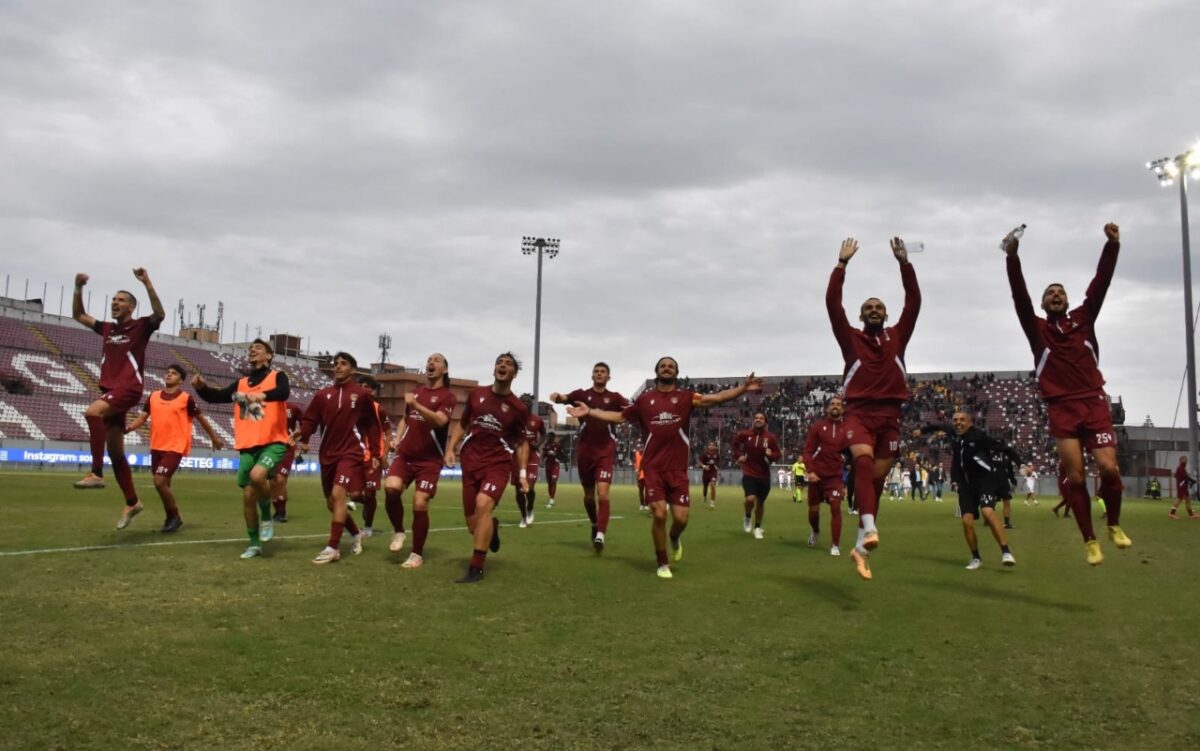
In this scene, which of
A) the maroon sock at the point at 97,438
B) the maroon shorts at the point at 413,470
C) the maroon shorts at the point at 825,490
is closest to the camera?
the maroon shorts at the point at 413,470

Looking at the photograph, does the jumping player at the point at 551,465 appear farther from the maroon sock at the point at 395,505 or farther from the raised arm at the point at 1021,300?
the raised arm at the point at 1021,300

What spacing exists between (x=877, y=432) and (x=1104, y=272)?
2.54 meters

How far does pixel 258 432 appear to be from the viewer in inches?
384

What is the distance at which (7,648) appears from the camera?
206 inches

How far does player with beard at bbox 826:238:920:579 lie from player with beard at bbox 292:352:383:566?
5309mm

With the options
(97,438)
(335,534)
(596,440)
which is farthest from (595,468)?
(97,438)

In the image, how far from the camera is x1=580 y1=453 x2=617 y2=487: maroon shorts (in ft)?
40.7

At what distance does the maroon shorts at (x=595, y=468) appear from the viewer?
40.7 feet

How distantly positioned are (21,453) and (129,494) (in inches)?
1589

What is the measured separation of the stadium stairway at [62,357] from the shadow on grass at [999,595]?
196ft

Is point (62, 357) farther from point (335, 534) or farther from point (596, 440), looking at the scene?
point (335, 534)

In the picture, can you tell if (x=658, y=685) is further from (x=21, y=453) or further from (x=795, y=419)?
(x=795, y=419)

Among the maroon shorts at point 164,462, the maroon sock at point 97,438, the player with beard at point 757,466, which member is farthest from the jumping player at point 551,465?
the maroon sock at point 97,438

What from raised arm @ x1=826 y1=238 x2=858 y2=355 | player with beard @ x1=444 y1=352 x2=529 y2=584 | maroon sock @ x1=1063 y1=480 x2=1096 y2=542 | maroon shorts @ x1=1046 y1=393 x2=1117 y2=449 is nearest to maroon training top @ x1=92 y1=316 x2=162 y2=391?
player with beard @ x1=444 y1=352 x2=529 y2=584
